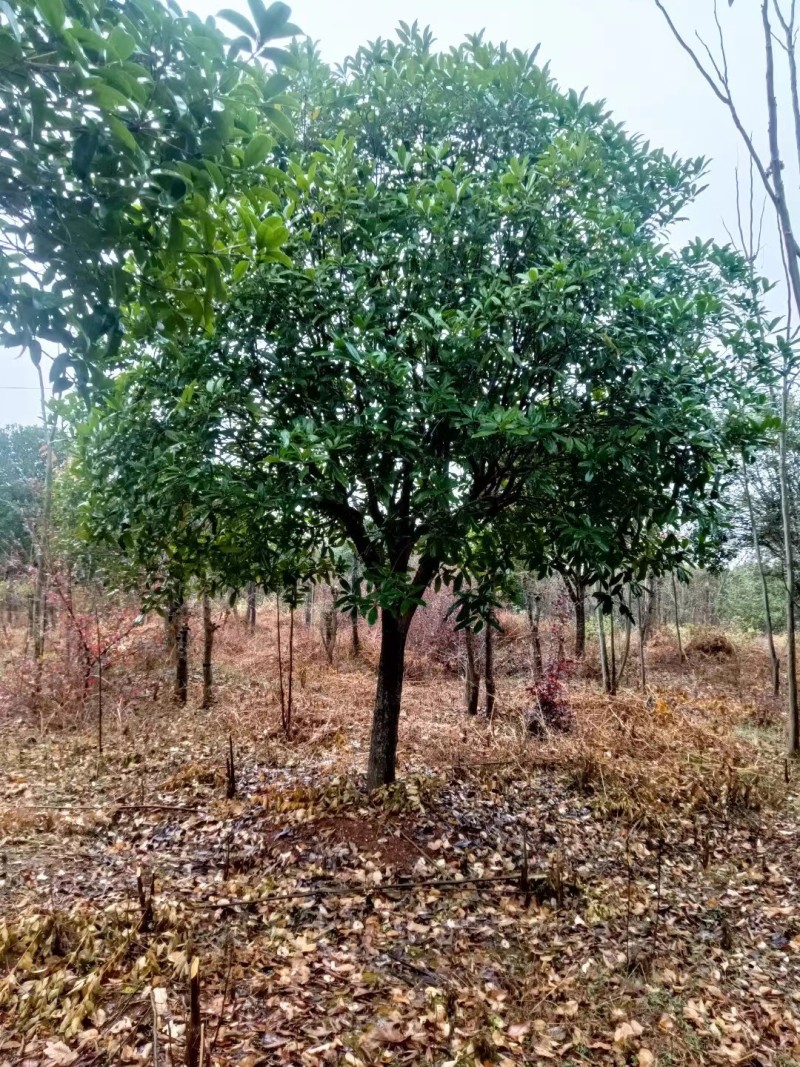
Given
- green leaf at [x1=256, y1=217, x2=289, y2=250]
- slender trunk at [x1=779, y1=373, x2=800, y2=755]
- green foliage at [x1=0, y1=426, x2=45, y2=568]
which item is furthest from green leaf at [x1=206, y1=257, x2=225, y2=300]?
green foliage at [x1=0, y1=426, x2=45, y2=568]

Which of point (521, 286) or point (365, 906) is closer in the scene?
point (521, 286)

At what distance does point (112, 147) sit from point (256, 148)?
1.06 feet

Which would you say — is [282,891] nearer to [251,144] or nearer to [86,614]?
[251,144]

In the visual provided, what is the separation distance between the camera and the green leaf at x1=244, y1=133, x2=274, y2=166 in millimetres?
1409

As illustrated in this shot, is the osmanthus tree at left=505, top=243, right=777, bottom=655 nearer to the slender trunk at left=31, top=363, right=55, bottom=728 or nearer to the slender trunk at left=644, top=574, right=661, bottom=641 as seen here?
the slender trunk at left=644, top=574, right=661, bottom=641

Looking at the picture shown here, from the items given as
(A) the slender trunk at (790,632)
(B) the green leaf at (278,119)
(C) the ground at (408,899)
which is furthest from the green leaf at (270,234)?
(A) the slender trunk at (790,632)

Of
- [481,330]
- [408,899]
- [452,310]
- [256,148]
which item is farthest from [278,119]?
[408,899]

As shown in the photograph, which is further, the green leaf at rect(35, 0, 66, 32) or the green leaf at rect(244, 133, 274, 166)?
the green leaf at rect(244, 133, 274, 166)

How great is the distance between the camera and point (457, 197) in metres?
3.51

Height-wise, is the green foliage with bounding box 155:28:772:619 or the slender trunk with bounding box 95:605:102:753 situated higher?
the green foliage with bounding box 155:28:772:619

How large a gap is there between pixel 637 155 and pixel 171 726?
29.3 feet

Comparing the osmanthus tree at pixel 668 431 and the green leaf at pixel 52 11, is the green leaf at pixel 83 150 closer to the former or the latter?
the green leaf at pixel 52 11

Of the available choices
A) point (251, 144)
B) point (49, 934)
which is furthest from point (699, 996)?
point (251, 144)

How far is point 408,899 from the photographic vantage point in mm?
4078
